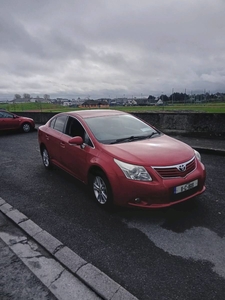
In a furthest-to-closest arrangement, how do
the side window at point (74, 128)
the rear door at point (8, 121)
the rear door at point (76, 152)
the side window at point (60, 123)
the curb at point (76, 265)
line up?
1. the rear door at point (8, 121)
2. the side window at point (60, 123)
3. the side window at point (74, 128)
4. the rear door at point (76, 152)
5. the curb at point (76, 265)

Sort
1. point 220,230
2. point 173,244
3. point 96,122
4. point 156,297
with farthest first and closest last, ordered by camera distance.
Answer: point 96,122 < point 220,230 < point 173,244 < point 156,297

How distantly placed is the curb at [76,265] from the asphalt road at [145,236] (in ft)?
0.29

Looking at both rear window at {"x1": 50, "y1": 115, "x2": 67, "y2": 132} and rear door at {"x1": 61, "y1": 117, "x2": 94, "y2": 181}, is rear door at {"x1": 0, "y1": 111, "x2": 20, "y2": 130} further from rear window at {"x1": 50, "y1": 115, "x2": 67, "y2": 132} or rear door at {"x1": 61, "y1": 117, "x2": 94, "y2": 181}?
rear door at {"x1": 61, "y1": 117, "x2": 94, "y2": 181}

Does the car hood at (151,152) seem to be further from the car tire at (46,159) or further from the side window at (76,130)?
the car tire at (46,159)

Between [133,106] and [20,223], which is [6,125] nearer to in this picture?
[20,223]

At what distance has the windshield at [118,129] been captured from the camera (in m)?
4.01

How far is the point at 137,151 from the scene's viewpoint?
11.3 feet

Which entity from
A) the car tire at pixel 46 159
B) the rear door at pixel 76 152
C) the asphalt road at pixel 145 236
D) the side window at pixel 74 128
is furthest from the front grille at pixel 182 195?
the car tire at pixel 46 159

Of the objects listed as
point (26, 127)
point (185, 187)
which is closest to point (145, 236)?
point (185, 187)

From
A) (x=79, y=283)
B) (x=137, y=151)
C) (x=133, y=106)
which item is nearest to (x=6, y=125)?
(x=137, y=151)

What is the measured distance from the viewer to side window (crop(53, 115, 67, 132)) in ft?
16.8

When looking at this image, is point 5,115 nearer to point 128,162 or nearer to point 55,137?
point 55,137

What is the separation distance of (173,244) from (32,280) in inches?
65.6

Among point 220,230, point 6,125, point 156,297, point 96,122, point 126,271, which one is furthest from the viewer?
point 6,125
